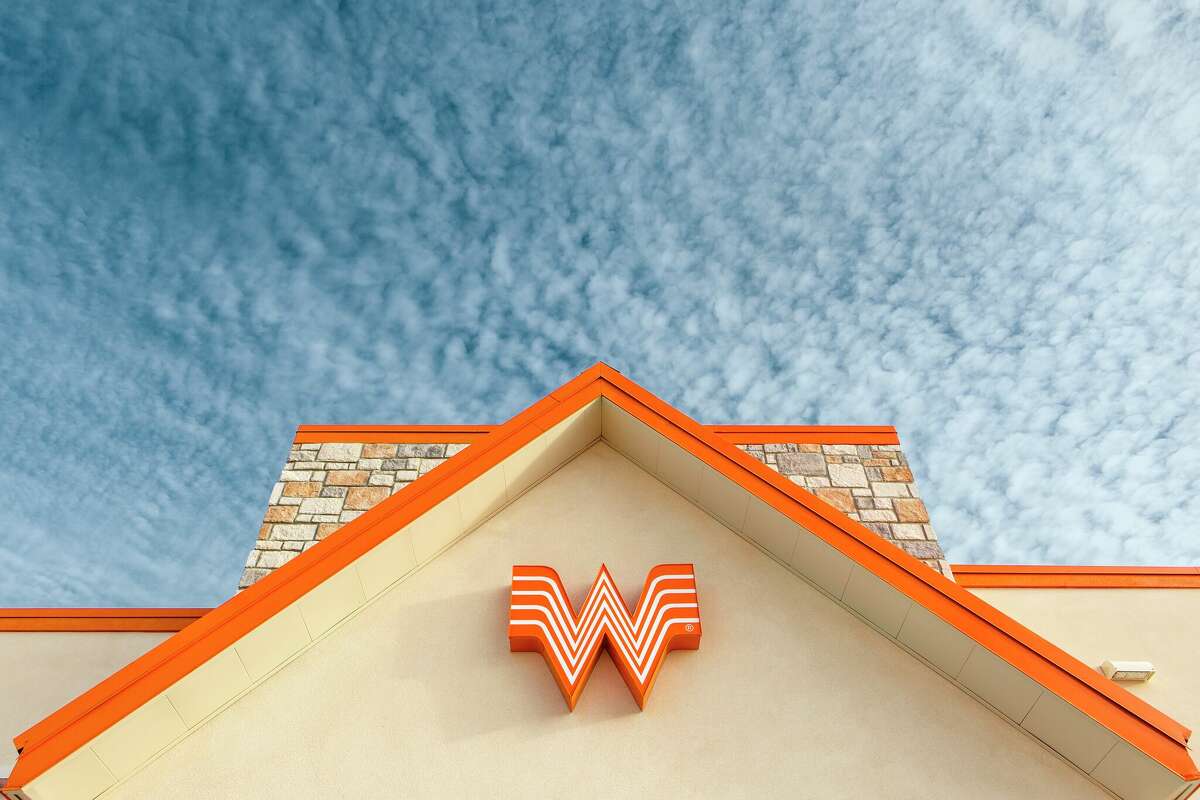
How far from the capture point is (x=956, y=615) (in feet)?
18.2

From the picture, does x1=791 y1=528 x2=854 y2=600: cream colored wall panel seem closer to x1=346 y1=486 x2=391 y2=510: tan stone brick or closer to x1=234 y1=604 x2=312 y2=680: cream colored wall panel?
x1=234 y1=604 x2=312 y2=680: cream colored wall panel

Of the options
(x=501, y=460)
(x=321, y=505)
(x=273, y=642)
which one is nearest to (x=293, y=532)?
(x=321, y=505)

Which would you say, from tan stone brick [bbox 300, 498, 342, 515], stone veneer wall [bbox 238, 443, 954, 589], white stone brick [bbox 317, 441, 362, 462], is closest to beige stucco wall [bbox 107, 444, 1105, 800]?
stone veneer wall [bbox 238, 443, 954, 589]

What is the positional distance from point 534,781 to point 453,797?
60 cm

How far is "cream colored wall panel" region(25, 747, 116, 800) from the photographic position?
4.73 meters

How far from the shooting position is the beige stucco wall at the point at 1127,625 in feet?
27.3

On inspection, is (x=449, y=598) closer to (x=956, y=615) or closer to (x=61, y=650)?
(x=956, y=615)

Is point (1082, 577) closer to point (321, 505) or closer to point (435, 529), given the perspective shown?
point (435, 529)

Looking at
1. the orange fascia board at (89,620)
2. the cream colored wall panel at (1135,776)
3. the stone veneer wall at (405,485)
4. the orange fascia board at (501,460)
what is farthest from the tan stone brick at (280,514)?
the cream colored wall panel at (1135,776)

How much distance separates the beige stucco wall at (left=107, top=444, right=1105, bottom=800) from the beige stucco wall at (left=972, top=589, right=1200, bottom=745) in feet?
13.6

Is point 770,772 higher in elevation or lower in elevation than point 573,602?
lower

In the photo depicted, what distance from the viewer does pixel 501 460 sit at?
6695mm

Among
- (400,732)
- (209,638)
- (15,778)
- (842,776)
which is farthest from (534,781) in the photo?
(15,778)

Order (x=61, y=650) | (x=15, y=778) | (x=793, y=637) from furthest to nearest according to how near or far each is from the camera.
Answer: (x=61, y=650) → (x=793, y=637) → (x=15, y=778)
